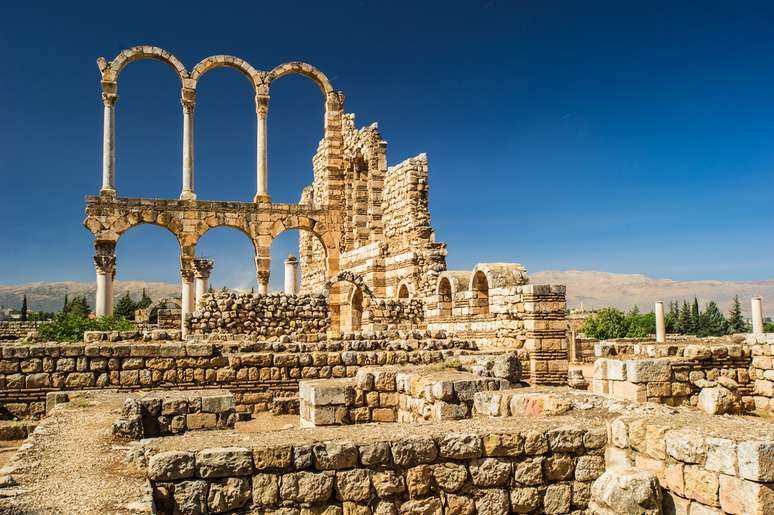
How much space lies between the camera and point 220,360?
1023 cm

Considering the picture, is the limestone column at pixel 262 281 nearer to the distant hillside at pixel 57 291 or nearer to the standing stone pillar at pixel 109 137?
the standing stone pillar at pixel 109 137

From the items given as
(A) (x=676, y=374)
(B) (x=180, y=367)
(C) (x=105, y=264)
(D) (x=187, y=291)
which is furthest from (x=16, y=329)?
(A) (x=676, y=374)

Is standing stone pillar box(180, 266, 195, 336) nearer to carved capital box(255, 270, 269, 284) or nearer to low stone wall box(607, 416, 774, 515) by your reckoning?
carved capital box(255, 270, 269, 284)

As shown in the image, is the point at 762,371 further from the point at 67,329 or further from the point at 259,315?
the point at 67,329

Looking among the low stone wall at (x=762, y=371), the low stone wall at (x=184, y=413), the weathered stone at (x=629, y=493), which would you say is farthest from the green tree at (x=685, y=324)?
the weathered stone at (x=629, y=493)

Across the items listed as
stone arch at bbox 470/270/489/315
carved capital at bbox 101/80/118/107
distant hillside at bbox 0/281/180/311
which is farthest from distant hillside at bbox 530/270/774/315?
stone arch at bbox 470/270/489/315

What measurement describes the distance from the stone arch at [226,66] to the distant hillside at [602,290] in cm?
10133

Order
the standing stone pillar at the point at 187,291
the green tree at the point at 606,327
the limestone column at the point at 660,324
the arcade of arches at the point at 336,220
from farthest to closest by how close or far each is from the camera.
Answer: the green tree at the point at 606,327, the standing stone pillar at the point at 187,291, the limestone column at the point at 660,324, the arcade of arches at the point at 336,220

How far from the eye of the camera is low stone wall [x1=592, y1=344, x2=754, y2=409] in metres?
8.76

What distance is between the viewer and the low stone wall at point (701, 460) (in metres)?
3.82

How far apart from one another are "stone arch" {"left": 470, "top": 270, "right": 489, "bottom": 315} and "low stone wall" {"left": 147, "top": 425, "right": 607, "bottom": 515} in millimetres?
10873

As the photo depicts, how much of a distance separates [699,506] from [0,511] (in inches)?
152

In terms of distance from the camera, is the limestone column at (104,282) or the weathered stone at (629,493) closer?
the weathered stone at (629,493)

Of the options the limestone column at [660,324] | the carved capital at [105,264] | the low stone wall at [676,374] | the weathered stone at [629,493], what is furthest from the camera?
the carved capital at [105,264]
